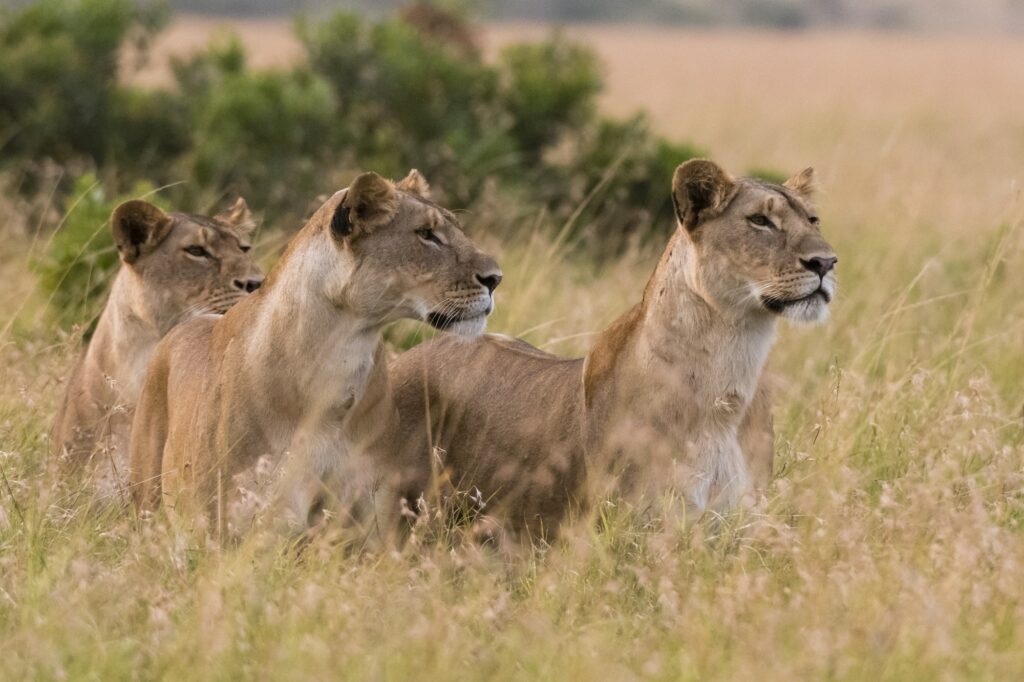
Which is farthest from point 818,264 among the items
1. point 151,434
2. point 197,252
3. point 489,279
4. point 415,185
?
point 197,252

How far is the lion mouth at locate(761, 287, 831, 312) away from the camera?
202 inches

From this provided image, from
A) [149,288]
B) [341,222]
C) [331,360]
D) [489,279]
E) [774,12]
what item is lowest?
[774,12]

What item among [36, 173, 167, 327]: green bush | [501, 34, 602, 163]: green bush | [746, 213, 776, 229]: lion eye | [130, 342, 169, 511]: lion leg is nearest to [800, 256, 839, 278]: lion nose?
[746, 213, 776, 229]: lion eye

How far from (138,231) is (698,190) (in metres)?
2.19

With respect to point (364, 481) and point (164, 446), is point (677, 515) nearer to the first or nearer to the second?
point (364, 481)

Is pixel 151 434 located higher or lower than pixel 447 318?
lower

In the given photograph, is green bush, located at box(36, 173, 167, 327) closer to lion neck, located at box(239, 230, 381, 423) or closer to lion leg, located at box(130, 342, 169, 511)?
lion leg, located at box(130, 342, 169, 511)

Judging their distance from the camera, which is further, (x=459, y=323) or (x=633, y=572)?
(x=459, y=323)

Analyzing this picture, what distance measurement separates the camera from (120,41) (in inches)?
457

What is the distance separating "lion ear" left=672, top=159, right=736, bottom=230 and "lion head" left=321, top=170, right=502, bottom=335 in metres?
0.59

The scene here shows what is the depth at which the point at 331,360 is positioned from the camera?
16.9 ft

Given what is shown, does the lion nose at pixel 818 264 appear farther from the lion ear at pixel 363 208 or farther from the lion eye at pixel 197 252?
the lion eye at pixel 197 252

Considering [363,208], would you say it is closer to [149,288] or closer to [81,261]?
[149,288]

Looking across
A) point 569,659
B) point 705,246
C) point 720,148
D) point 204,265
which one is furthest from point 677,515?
A: point 720,148
